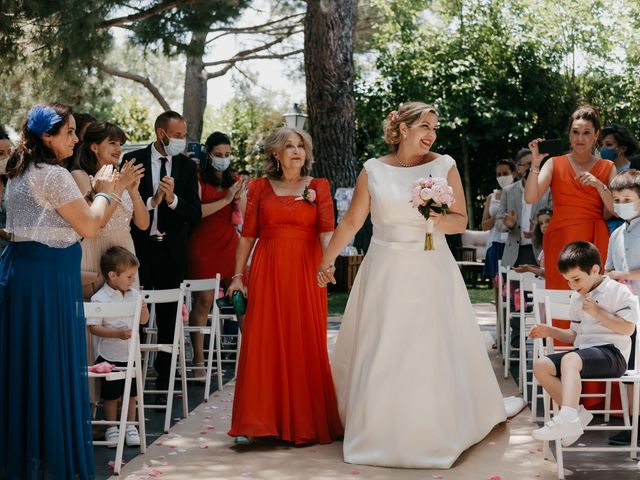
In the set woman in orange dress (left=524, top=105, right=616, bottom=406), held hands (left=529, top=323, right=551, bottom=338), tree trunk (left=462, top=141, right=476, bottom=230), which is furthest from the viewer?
tree trunk (left=462, top=141, right=476, bottom=230)

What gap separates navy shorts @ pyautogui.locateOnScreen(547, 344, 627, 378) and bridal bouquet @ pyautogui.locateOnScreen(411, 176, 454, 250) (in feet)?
3.52

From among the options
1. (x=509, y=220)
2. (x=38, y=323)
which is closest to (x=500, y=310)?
(x=509, y=220)

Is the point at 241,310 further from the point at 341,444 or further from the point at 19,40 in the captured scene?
the point at 19,40

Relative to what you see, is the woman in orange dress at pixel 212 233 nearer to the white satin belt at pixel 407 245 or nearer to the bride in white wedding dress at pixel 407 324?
the bride in white wedding dress at pixel 407 324

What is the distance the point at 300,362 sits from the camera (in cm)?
658

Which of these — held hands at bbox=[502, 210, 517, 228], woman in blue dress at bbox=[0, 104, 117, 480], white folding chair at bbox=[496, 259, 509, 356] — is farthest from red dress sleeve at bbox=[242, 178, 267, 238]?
held hands at bbox=[502, 210, 517, 228]

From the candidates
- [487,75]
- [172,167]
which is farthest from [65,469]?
[487,75]

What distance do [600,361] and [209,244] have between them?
14.2 ft

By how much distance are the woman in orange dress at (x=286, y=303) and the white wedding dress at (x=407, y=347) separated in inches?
13.7

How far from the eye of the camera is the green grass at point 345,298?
15292mm

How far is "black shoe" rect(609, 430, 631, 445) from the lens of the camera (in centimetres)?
619

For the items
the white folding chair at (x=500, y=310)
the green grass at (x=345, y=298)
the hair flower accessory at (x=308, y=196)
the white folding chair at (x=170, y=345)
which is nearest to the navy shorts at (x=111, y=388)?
the white folding chair at (x=170, y=345)

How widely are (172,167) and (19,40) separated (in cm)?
644

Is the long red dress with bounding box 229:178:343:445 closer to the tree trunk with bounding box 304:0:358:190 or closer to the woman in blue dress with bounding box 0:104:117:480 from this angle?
the woman in blue dress with bounding box 0:104:117:480
